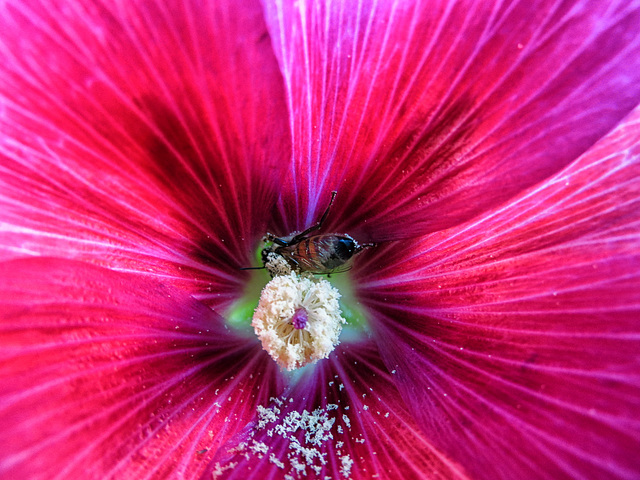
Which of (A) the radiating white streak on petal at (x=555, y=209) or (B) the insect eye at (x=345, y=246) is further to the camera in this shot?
(B) the insect eye at (x=345, y=246)

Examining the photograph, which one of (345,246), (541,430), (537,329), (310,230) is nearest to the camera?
(541,430)

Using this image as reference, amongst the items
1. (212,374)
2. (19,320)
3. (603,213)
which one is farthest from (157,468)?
(603,213)

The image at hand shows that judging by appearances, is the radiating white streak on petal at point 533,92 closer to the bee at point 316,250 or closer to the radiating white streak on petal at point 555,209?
the radiating white streak on petal at point 555,209

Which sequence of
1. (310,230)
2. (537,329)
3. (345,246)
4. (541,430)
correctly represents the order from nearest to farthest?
1. (541,430)
2. (537,329)
3. (345,246)
4. (310,230)

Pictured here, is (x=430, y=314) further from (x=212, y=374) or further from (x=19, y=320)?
(x=19, y=320)

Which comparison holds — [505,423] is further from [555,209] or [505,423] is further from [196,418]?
[196,418]

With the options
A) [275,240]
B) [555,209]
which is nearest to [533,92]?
[555,209]

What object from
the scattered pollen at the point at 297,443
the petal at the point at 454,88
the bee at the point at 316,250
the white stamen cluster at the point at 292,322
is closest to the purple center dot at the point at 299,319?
the white stamen cluster at the point at 292,322
